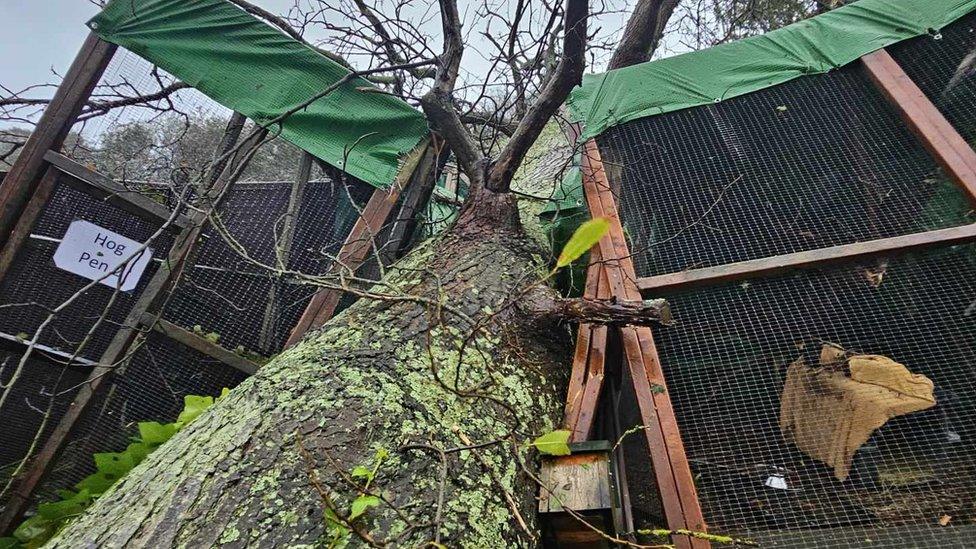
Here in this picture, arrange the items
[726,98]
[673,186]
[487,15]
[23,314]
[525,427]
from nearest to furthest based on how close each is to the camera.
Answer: [525,427], [23,314], [673,186], [726,98], [487,15]

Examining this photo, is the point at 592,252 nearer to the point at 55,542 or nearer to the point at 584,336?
the point at 584,336

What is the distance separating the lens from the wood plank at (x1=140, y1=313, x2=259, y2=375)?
286 centimetres

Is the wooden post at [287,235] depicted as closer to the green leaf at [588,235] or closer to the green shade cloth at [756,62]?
the green shade cloth at [756,62]

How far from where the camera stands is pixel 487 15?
166 inches

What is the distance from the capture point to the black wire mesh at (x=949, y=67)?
2646mm

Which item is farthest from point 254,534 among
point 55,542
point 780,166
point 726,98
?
point 726,98

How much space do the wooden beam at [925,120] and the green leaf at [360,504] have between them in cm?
276

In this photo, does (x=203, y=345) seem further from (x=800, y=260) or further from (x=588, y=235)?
(x=800, y=260)

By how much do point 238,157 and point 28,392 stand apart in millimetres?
1632

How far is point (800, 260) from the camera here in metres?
2.41

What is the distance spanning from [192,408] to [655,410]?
214 centimetres

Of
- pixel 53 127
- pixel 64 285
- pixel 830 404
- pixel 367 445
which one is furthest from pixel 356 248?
pixel 830 404

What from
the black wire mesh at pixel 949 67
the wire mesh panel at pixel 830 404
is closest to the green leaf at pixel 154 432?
the wire mesh panel at pixel 830 404

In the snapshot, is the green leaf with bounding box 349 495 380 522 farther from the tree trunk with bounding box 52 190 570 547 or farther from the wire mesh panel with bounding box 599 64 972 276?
the wire mesh panel with bounding box 599 64 972 276
